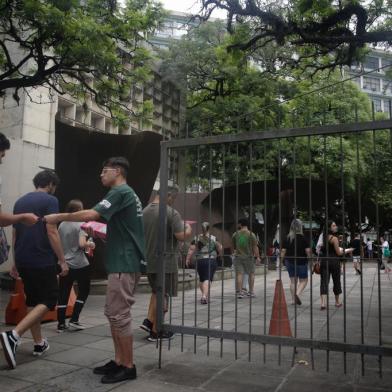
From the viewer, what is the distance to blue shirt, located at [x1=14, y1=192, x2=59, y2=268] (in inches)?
191

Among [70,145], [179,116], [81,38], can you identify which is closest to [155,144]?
[70,145]

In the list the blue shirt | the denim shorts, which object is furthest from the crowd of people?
the denim shorts

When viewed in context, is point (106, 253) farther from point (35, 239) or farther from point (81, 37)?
point (81, 37)

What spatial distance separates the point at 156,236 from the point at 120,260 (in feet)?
5.22

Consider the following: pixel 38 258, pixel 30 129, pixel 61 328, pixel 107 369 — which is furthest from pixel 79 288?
pixel 30 129

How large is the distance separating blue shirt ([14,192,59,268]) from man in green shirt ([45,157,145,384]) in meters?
0.94

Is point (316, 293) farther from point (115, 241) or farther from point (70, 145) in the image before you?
point (115, 241)

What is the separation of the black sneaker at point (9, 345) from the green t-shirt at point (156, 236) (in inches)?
67.8

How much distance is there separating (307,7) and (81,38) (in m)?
4.69

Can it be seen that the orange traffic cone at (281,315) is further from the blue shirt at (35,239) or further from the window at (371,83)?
the window at (371,83)

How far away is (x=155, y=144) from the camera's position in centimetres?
1046

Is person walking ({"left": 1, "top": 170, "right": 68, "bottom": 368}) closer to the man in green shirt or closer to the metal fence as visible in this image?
the man in green shirt

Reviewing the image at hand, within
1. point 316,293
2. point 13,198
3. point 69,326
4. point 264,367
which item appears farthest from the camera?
point 13,198

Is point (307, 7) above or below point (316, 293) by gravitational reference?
above
